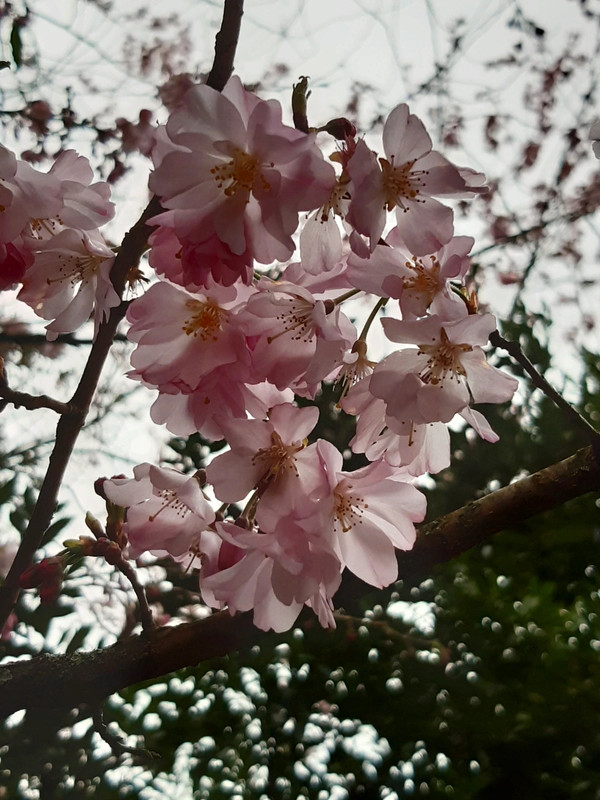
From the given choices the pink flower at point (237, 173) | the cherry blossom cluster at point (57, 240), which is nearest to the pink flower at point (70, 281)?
the cherry blossom cluster at point (57, 240)

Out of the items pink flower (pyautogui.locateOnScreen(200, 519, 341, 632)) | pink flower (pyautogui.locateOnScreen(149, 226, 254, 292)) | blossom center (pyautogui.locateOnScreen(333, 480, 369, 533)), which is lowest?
pink flower (pyautogui.locateOnScreen(200, 519, 341, 632))

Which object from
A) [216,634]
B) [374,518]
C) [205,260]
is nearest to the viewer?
[205,260]

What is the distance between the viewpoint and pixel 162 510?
57 centimetres

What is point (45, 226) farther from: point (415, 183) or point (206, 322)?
point (415, 183)

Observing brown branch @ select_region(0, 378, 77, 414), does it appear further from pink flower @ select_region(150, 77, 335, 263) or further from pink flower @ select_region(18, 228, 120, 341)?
pink flower @ select_region(150, 77, 335, 263)

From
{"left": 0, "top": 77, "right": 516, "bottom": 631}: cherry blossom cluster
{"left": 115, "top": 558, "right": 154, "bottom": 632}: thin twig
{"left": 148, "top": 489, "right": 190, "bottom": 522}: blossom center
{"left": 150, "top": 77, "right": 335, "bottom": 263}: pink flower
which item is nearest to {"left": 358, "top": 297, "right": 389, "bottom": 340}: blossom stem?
{"left": 0, "top": 77, "right": 516, "bottom": 631}: cherry blossom cluster

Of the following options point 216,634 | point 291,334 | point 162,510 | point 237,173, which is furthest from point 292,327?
point 216,634

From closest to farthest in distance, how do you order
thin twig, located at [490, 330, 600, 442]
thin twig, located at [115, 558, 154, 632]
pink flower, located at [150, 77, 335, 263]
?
pink flower, located at [150, 77, 335, 263] → thin twig, located at [490, 330, 600, 442] → thin twig, located at [115, 558, 154, 632]

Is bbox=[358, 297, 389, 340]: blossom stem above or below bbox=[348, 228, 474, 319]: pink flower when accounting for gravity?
above

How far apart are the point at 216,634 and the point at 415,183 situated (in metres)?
0.45

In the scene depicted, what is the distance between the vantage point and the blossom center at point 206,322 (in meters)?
0.48

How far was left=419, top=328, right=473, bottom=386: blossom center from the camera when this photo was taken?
1.54 ft

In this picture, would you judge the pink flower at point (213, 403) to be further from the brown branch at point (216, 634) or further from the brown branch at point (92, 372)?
the brown branch at point (216, 634)

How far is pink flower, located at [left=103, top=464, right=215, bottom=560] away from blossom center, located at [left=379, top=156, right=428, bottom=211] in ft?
0.87
